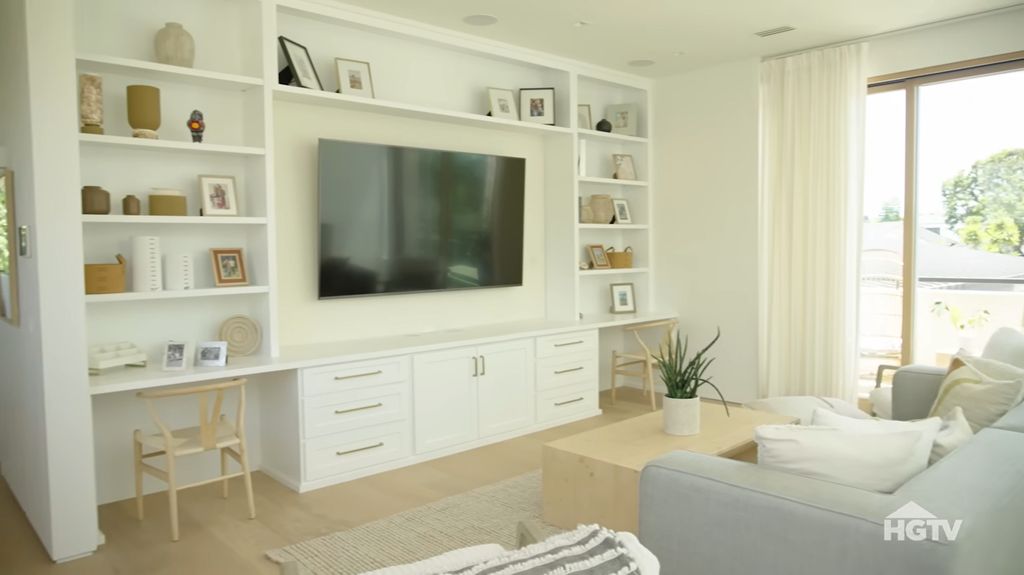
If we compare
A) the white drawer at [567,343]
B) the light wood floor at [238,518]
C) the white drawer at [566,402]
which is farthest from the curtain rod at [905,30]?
the light wood floor at [238,518]

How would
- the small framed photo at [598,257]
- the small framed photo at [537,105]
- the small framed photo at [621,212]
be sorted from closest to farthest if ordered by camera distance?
the small framed photo at [537,105] < the small framed photo at [598,257] < the small framed photo at [621,212]

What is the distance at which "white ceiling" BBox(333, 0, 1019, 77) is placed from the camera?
169 inches

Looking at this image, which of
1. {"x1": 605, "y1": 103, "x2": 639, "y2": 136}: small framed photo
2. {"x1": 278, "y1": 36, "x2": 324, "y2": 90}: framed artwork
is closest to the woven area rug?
{"x1": 278, "y1": 36, "x2": 324, "y2": 90}: framed artwork

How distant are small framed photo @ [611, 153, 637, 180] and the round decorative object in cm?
338

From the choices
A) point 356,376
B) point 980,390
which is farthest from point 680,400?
point 356,376

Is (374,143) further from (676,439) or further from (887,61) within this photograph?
(887,61)

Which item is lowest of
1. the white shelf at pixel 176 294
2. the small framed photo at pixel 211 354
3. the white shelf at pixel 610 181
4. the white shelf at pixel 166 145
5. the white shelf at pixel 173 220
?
the small framed photo at pixel 211 354

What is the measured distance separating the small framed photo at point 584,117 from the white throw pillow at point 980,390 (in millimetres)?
3415

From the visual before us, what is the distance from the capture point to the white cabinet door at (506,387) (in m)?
4.64

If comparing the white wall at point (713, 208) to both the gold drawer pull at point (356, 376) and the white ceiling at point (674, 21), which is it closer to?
the white ceiling at point (674, 21)

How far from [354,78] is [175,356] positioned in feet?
6.39

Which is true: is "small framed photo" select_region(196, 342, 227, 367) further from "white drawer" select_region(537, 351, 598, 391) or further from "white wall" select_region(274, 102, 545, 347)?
"white drawer" select_region(537, 351, 598, 391)

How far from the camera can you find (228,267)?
153 inches

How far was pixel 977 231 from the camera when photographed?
4.88 metres
